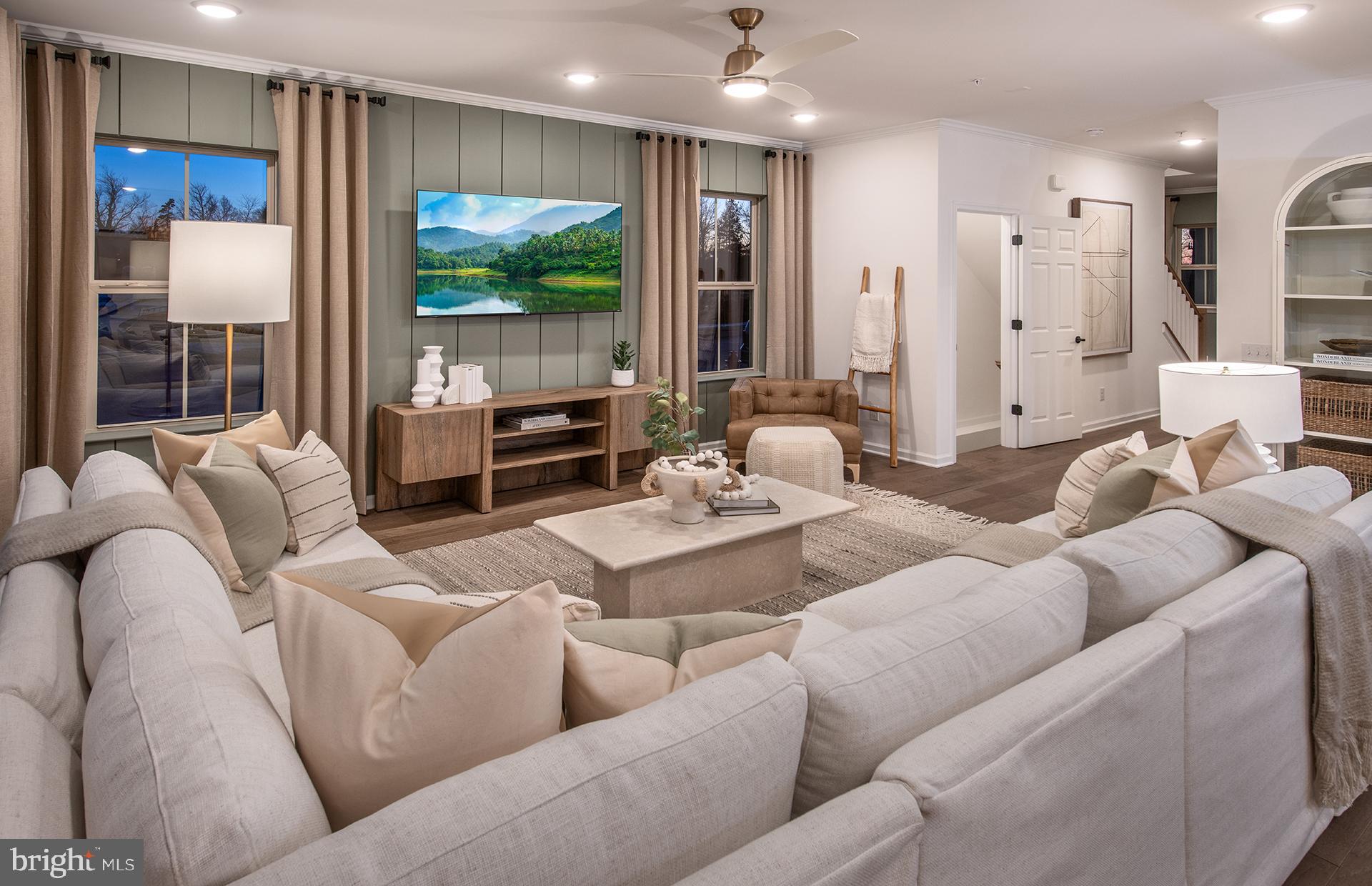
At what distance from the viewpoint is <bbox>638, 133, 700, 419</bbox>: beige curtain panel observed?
6086mm

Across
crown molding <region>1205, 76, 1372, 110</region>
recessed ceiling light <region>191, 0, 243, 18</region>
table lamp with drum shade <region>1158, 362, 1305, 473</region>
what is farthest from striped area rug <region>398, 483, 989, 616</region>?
crown molding <region>1205, 76, 1372, 110</region>

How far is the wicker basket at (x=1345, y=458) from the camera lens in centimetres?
462

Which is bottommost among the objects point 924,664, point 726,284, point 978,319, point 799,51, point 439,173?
point 924,664

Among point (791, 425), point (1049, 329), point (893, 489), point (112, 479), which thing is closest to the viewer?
point (112, 479)

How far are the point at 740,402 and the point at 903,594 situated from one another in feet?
12.2

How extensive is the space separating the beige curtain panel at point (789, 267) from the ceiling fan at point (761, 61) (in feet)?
8.94

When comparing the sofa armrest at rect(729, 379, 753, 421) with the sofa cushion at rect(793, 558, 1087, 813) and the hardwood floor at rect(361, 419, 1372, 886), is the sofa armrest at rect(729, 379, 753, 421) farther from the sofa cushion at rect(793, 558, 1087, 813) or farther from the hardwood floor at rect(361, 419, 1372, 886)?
the sofa cushion at rect(793, 558, 1087, 813)

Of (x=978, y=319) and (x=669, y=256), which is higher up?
(x=669, y=256)

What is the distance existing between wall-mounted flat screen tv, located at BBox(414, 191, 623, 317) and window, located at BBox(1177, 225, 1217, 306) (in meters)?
7.88

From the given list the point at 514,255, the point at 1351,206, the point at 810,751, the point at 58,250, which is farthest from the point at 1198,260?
the point at 810,751

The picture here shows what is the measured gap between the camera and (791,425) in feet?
19.3

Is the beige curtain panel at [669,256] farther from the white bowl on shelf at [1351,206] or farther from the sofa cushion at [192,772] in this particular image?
the sofa cushion at [192,772]

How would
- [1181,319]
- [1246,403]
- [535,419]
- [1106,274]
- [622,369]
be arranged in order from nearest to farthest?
[1246,403]
[535,419]
[622,369]
[1106,274]
[1181,319]

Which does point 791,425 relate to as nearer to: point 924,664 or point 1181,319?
point 924,664
